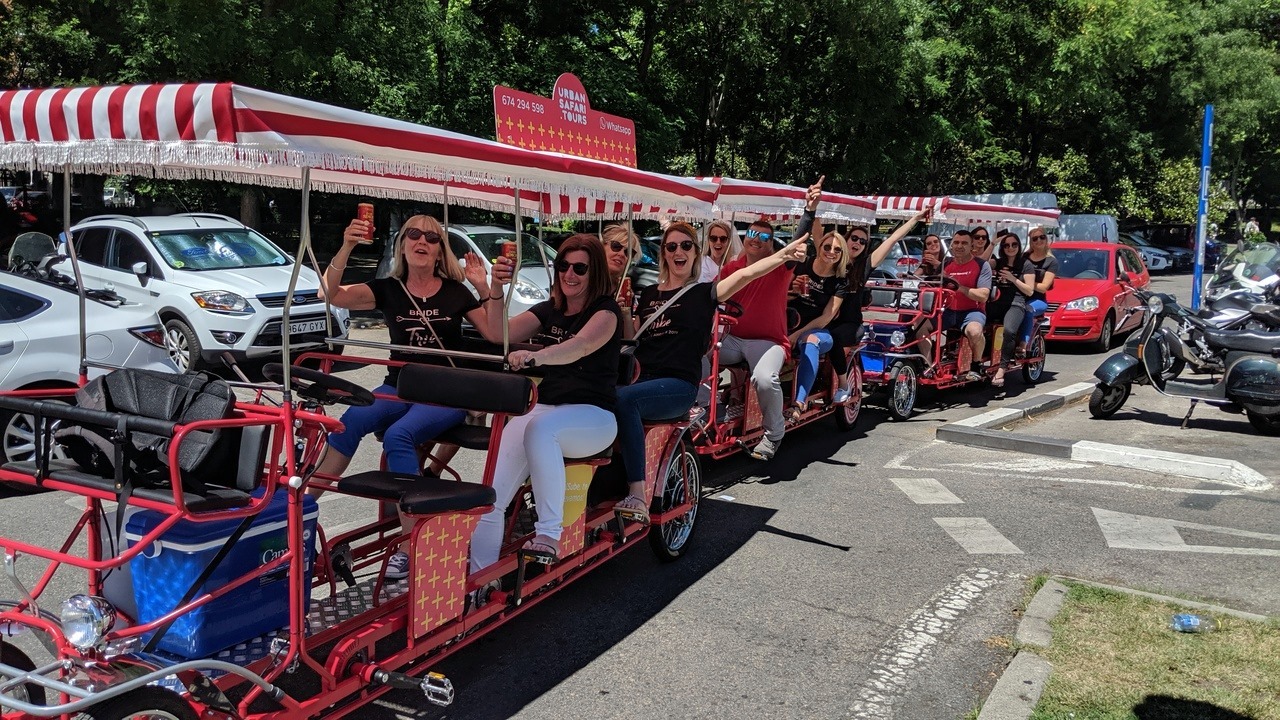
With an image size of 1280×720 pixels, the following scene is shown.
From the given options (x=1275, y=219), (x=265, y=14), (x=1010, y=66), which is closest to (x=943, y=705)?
(x=265, y=14)

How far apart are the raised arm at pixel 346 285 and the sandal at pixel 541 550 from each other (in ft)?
5.25

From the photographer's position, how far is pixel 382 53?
53.4ft

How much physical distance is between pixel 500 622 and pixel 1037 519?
4.25 meters

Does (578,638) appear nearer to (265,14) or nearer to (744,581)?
(744,581)

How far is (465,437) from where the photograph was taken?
5098 mm

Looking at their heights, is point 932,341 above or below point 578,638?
above

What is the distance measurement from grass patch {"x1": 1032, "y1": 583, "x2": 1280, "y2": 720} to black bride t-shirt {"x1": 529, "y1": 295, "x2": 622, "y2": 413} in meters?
2.47

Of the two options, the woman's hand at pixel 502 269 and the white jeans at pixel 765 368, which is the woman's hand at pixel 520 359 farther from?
the white jeans at pixel 765 368

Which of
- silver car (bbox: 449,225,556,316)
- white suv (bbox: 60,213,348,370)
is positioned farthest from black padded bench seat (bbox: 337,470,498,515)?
silver car (bbox: 449,225,556,316)

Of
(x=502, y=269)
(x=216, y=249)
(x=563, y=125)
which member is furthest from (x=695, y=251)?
(x=216, y=249)

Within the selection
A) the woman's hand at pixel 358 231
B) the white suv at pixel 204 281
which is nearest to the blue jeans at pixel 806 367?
the woman's hand at pixel 358 231

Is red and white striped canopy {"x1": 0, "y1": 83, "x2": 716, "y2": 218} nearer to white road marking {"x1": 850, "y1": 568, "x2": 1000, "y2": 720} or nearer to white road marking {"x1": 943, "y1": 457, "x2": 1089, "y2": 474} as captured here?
white road marking {"x1": 850, "y1": 568, "x2": 1000, "y2": 720}

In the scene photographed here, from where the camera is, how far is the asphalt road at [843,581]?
173 inches

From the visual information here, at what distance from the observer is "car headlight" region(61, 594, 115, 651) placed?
3047 mm
